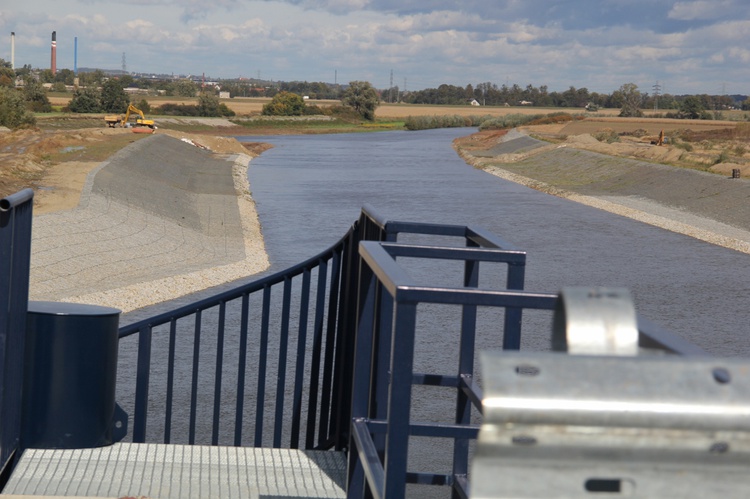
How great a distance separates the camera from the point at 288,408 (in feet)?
38.1

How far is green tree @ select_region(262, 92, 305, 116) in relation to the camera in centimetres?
15088

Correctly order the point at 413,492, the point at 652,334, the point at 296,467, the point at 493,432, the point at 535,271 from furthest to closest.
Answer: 1. the point at 535,271
2. the point at 413,492
3. the point at 296,467
4. the point at 652,334
5. the point at 493,432

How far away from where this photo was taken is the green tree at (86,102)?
12231 cm

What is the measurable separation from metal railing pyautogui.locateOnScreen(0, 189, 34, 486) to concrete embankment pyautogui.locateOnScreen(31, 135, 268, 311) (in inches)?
485

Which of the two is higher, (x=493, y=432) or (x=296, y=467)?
(x=493, y=432)

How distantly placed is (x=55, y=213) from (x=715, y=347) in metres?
16.5

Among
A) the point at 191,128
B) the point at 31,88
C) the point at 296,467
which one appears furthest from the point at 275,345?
the point at 31,88

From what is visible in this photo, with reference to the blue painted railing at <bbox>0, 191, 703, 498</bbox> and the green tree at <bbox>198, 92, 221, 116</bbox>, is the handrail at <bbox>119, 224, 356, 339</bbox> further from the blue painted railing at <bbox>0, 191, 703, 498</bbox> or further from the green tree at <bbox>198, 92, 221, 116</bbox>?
the green tree at <bbox>198, 92, 221, 116</bbox>

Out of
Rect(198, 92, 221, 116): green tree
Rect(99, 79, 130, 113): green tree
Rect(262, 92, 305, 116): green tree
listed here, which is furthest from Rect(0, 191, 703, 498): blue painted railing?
Rect(262, 92, 305, 116): green tree

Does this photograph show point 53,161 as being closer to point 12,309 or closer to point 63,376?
point 63,376

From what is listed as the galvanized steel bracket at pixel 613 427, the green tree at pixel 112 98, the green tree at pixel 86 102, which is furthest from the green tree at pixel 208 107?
the galvanized steel bracket at pixel 613 427

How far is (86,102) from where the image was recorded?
122562mm

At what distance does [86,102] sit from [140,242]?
339 feet

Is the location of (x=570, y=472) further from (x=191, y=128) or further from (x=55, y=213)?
(x=191, y=128)
